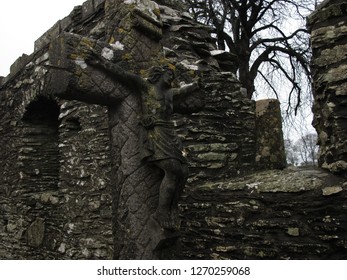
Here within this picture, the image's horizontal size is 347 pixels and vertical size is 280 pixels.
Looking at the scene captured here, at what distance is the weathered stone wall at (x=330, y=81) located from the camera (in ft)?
9.58

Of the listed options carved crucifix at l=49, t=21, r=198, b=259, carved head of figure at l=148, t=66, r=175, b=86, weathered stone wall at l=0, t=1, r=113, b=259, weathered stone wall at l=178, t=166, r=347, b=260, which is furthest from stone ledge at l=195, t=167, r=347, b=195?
weathered stone wall at l=0, t=1, r=113, b=259

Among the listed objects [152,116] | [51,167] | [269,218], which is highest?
[51,167]

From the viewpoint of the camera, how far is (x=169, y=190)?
1943 millimetres

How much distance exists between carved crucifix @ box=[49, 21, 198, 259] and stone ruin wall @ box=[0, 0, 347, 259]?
1.35 feet

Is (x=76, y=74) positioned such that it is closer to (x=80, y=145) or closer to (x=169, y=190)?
(x=169, y=190)

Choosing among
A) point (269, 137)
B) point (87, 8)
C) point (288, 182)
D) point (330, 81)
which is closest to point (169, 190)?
point (288, 182)

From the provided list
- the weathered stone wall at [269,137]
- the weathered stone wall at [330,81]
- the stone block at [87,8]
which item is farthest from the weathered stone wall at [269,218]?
the stone block at [87,8]

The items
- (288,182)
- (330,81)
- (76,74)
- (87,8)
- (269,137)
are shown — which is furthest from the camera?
(87,8)

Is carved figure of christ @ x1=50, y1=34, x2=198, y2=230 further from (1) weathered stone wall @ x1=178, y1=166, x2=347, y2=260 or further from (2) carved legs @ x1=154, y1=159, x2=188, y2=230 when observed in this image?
(1) weathered stone wall @ x1=178, y1=166, x2=347, y2=260

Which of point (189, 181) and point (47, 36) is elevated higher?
point (47, 36)

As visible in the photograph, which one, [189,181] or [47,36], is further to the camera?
[47,36]

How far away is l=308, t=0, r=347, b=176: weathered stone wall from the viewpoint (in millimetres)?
2920

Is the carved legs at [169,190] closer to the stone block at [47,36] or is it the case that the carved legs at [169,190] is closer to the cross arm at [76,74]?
the cross arm at [76,74]

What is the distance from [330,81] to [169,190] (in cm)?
186
